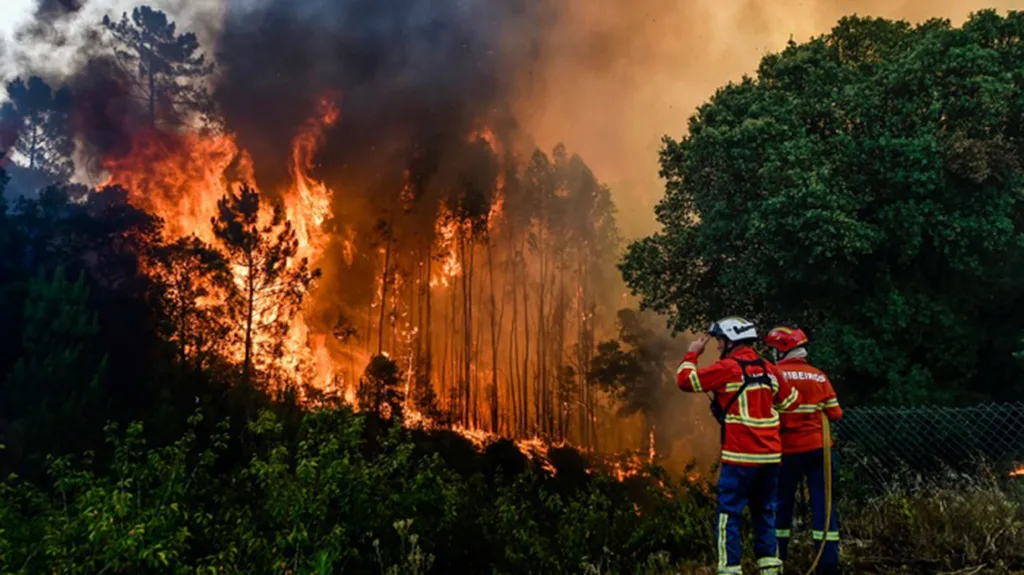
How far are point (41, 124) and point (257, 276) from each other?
89.8 ft

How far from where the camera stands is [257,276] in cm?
3816

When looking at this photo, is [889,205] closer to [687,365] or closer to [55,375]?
[687,365]

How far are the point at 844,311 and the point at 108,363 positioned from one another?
96.5ft

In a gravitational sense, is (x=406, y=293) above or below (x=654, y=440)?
above

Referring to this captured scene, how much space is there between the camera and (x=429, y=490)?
10.3 meters

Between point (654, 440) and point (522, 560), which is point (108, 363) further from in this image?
point (654, 440)

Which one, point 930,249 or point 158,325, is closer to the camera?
point 930,249

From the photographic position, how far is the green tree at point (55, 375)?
21.7 m

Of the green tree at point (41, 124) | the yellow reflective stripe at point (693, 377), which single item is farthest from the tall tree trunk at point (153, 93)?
the yellow reflective stripe at point (693, 377)

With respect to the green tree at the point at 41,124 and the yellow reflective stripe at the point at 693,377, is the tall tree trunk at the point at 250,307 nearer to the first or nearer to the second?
the green tree at the point at 41,124

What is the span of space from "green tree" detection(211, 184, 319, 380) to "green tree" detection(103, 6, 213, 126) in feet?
41.3

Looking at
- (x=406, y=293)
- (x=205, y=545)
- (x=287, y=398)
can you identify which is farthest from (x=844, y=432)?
(x=406, y=293)

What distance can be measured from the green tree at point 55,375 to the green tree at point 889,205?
74.4 feet

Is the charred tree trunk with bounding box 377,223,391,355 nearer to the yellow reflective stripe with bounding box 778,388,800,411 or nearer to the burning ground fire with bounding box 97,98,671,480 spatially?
the burning ground fire with bounding box 97,98,671,480
